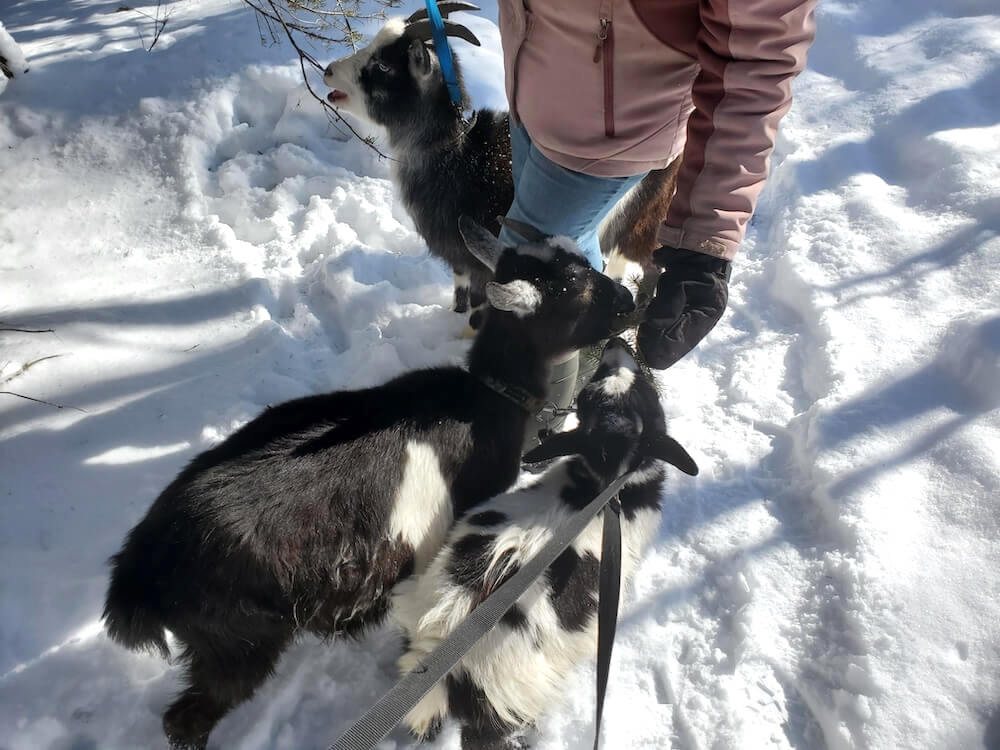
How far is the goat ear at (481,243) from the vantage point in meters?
2.29

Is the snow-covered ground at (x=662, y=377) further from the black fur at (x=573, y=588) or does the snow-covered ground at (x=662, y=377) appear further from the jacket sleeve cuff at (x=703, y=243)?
the jacket sleeve cuff at (x=703, y=243)

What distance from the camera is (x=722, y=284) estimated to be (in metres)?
1.64

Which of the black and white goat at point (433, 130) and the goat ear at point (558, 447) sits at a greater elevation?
the black and white goat at point (433, 130)

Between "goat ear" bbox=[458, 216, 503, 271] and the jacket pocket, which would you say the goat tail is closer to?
"goat ear" bbox=[458, 216, 503, 271]

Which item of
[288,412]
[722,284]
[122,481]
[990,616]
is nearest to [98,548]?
[122,481]

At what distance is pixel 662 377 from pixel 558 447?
1.34m

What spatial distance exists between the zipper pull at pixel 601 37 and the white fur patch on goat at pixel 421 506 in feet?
4.40

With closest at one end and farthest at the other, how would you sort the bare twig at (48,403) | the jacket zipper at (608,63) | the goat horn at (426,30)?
1. the jacket zipper at (608,63)
2. the bare twig at (48,403)
3. the goat horn at (426,30)

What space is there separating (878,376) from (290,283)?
3.31 metres

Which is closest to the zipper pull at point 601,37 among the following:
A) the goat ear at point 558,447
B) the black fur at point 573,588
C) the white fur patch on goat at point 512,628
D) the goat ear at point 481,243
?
the goat ear at point 481,243

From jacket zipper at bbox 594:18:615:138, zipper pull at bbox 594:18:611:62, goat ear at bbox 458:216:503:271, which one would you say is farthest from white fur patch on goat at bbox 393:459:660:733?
zipper pull at bbox 594:18:611:62

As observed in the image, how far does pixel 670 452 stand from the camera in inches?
76.9

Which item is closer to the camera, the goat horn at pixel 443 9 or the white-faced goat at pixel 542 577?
the white-faced goat at pixel 542 577

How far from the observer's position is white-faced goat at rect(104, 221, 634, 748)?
1.54 meters
